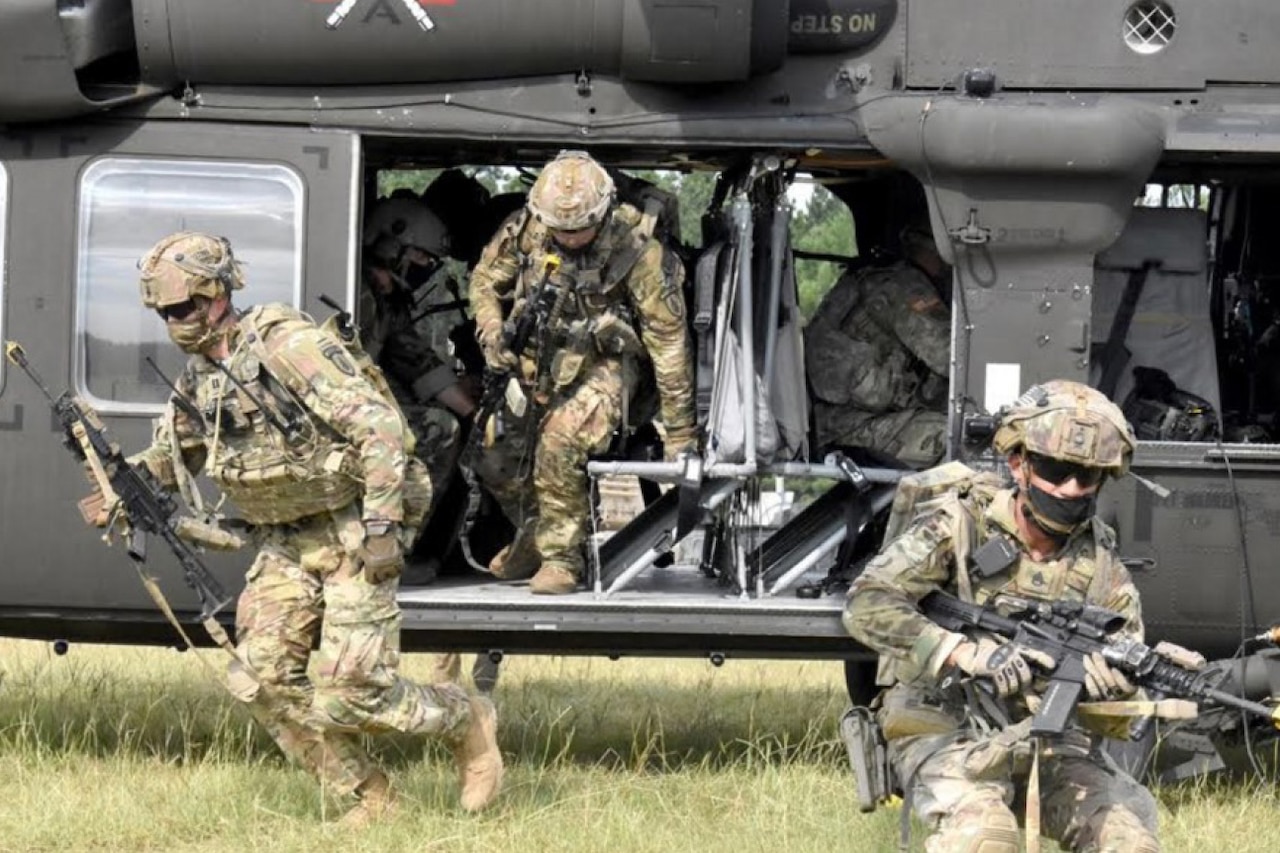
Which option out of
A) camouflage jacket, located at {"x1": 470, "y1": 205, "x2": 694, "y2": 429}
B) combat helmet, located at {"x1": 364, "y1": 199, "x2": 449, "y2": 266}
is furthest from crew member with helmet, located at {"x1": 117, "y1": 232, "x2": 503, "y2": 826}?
combat helmet, located at {"x1": 364, "y1": 199, "x2": 449, "y2": 266}

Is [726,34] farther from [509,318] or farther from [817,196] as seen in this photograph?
[817,196]

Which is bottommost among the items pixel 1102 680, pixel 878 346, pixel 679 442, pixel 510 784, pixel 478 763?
pixel 510 784

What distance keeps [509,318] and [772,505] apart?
1917 millimetres

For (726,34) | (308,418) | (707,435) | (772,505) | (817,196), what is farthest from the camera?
(817,196)

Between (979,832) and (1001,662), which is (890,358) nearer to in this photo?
(1001,662)

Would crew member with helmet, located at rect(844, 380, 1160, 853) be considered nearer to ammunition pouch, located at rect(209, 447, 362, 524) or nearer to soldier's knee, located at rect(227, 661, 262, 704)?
ammunition pouch, located at rect(209, 447, 362, 524)

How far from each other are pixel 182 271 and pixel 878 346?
9.21 feet

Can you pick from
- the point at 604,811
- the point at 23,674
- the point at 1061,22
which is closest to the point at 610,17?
the point at 1061,22

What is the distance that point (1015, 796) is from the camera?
230 inches

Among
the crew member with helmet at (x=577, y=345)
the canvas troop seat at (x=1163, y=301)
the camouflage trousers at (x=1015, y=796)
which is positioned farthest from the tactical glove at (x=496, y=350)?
the camouflage trousers at (x=1015, y=796)

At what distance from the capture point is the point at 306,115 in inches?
303

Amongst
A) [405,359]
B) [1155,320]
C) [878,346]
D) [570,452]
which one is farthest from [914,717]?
[405,359]

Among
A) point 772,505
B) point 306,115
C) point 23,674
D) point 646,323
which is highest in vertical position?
point 306,115

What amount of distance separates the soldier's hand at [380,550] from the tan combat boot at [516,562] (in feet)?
5.48
